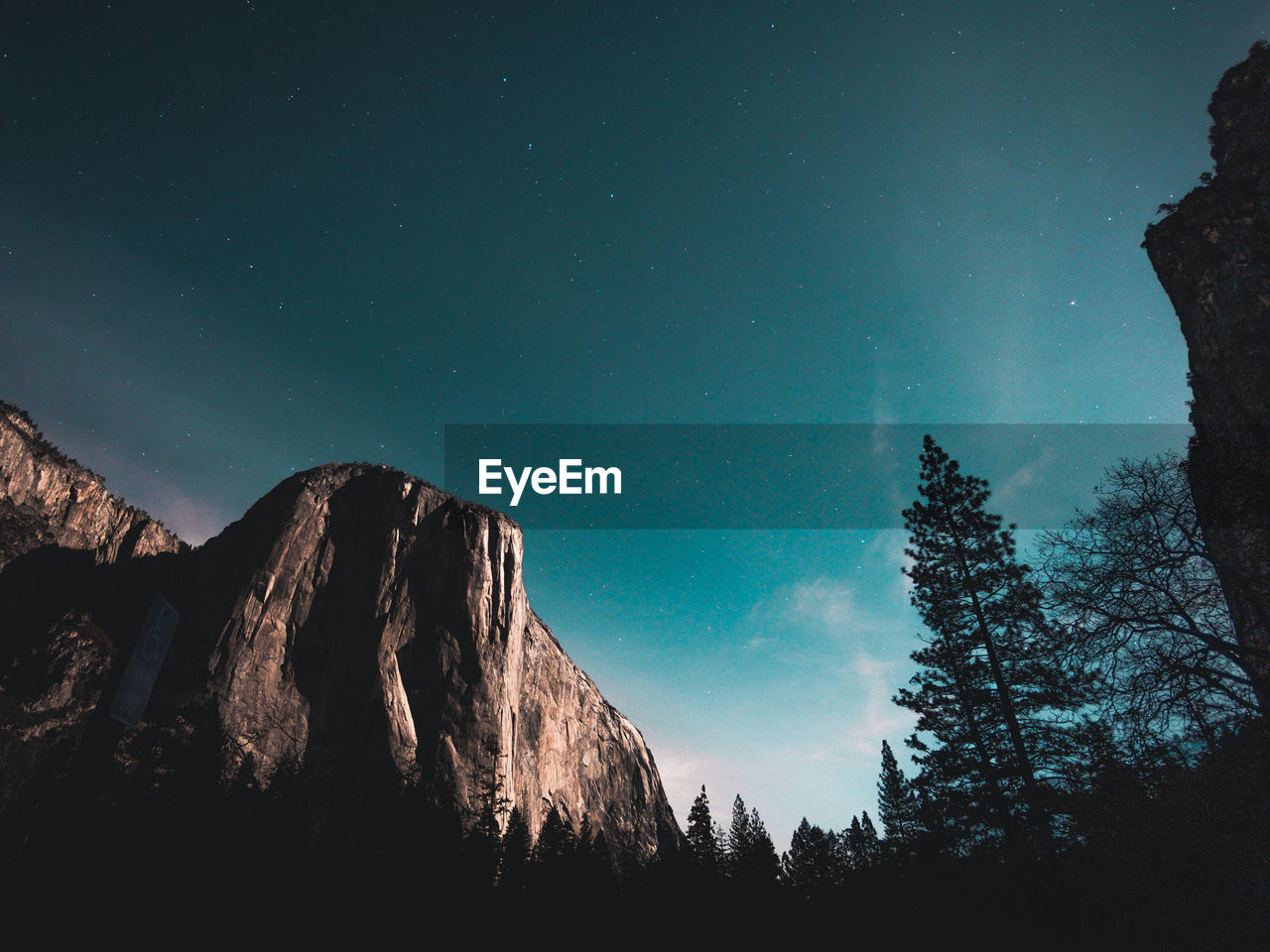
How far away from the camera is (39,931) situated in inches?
699

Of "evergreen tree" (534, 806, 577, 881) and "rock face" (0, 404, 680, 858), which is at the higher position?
"rock face" (0, 404, 680, 858)

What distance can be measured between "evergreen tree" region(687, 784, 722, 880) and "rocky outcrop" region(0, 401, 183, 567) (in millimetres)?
76099

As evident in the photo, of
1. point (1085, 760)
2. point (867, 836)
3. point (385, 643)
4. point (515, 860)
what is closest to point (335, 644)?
point (385, 643)

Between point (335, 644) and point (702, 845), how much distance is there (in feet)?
134

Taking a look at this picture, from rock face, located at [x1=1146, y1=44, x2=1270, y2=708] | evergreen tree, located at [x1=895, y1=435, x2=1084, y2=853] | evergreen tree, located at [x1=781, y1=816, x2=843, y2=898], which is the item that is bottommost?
evergreen tree, located at [x1=781, y1=816, x2=843, y2=898]

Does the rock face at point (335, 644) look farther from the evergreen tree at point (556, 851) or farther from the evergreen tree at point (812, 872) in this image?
the evergreen tree at point (812, 872)

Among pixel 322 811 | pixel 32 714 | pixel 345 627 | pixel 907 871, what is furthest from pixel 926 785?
pixel 32 714

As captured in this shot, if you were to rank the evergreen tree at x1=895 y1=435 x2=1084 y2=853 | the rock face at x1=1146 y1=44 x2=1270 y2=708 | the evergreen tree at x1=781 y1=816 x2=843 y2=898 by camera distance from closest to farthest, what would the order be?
the evergreen tree at x1=895 y1=435 x2=1084 y2=853 → the rock face at x1=1146 y1=44 x2=1270 y2=708 → the evergreen tree at x1=781 y1=816 x2=843 y2=898

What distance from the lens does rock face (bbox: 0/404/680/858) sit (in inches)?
1905

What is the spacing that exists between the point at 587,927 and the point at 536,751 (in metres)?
38.4

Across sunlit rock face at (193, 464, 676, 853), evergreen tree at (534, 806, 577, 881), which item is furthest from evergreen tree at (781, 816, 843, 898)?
sunlit rock face at (193, 464, 676, 853)

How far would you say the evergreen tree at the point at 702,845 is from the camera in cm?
4228

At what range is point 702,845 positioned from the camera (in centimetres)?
5216

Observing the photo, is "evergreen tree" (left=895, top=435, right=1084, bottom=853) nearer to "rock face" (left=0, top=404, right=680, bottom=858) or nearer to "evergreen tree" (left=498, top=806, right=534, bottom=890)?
"evergreen tree" (left=498, top=806, right=534, bottom=890)
